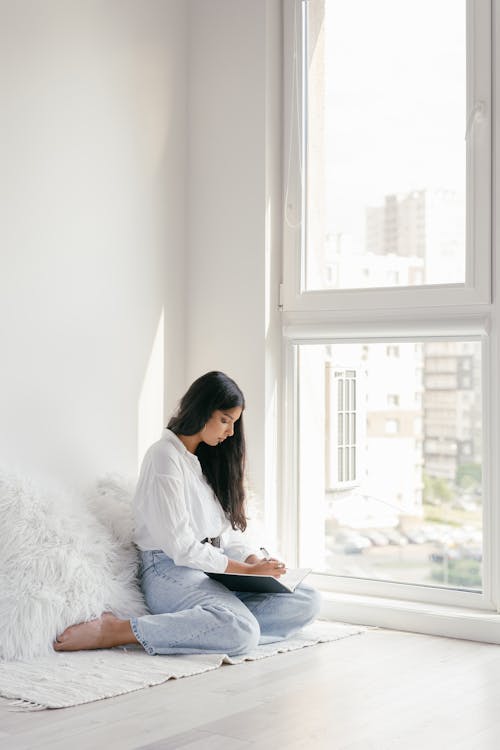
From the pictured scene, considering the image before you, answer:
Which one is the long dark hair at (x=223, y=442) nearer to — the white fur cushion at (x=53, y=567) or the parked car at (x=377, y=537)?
the white fur cushion at (x=53, y=567)

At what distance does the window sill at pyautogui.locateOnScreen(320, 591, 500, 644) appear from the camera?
3.44 metres

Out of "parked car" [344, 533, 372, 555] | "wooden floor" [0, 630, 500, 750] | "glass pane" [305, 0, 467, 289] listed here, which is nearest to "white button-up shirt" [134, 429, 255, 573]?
"wooden floor" [0, 630, 500, 750]

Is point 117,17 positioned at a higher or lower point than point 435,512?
higher

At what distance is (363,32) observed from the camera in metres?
3.89

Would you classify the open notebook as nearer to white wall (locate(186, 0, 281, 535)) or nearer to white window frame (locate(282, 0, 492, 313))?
white wall (locate(186, 0, 281, 535))

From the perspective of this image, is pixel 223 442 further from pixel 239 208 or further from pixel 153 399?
pixel 239 208

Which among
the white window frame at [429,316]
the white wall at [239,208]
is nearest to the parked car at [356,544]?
the white window frame at [429,316]

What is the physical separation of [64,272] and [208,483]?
90cm

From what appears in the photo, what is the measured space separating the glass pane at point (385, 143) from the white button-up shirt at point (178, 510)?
3.35ft

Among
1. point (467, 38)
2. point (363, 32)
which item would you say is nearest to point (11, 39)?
point (363, 32)

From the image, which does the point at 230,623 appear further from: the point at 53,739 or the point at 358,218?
the point at 358,218

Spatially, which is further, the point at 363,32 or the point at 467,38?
the point at 363,32

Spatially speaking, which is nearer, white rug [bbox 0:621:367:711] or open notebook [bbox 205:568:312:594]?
white rug [bbox 0:621:367:711]

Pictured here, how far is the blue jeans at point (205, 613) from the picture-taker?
305 cm
